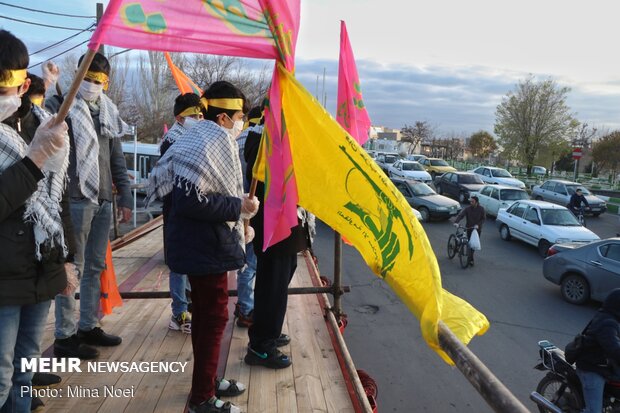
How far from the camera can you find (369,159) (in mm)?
2285

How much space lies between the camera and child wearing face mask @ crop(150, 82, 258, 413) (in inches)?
96.3

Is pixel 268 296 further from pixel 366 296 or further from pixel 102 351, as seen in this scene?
pixel 366 296

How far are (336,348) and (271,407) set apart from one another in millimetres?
977

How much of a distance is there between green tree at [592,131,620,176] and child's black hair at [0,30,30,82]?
42404mm

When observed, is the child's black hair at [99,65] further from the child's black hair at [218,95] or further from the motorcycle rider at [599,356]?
the motorcycle rider at [599,356]

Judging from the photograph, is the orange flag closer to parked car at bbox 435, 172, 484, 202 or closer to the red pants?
the red pants

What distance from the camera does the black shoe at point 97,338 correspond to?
11.3 ft

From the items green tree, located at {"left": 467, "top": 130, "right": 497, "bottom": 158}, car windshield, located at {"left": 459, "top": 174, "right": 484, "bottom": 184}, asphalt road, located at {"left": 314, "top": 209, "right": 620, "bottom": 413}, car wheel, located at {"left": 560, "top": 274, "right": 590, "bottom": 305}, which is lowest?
asphalt road, located at {"left": 314, "top": 209, "right": 620, "bottom": 413}

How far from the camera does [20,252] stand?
195 cm

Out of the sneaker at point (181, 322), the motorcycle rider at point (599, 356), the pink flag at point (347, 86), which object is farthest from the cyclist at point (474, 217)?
the sneaker at point (181, 322)

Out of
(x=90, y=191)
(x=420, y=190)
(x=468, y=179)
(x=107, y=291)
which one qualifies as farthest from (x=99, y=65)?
(x=468, y=179)

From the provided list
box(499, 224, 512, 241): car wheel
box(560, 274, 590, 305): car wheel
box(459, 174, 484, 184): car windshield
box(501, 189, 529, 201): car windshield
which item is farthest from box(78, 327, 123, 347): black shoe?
box(459, 174, 484, 184): car windshield

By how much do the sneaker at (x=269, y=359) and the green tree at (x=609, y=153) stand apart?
40906mm

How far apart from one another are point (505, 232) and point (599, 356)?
11.9 metres
